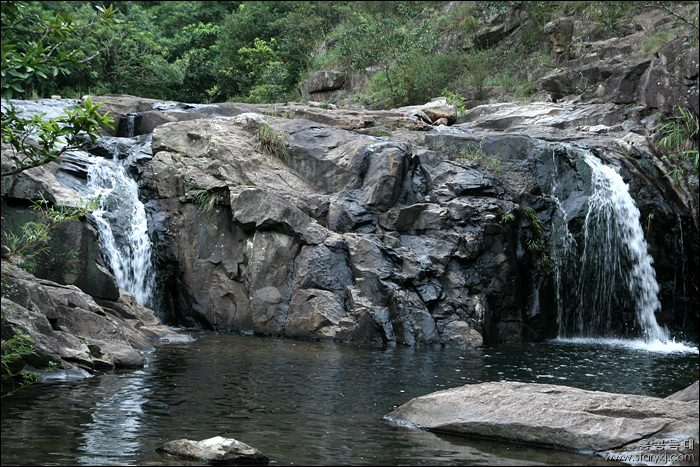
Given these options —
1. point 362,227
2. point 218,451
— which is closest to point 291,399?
point 218,451

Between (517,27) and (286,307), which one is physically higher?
(517,27)

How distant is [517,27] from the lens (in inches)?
1060

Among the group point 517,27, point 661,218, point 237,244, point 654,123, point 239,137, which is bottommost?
point 237,244

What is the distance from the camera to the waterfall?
48.4ft

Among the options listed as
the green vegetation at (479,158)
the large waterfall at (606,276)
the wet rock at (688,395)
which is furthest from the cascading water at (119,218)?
the wet rock at (688,395)

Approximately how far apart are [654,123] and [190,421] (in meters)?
15.6

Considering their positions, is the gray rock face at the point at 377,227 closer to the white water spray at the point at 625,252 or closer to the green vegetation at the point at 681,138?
the white water spray at the point at 625,252

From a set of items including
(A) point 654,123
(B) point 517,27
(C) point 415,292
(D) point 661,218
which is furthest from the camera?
(B) point 517,27

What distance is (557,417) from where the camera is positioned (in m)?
6.00

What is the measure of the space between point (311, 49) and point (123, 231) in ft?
64.2

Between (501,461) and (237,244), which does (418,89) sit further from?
(501,461)

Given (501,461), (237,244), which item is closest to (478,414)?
(501,461)

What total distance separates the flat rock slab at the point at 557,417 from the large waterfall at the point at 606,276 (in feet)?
28.0

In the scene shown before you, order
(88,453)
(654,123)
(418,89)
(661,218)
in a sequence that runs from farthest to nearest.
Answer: (418,89)
(654,123)
(661,218)
(88,453)
